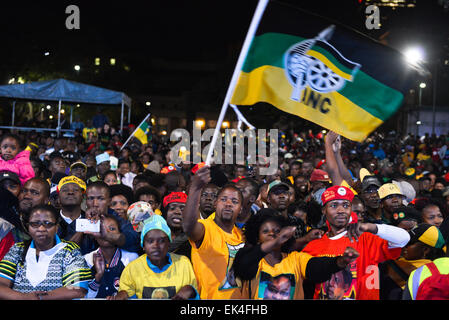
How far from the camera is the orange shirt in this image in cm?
458

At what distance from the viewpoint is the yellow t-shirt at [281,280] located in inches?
174

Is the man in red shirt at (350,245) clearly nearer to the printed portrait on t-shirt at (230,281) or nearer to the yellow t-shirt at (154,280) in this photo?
the printed portrait on t-shirt at (230,281)

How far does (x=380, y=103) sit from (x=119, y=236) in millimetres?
2647

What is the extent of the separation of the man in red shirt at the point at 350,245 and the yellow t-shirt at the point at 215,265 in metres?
0.71

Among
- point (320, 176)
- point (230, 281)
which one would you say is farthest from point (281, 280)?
point (320, 176)

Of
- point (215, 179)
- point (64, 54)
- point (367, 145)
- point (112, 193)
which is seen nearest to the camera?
point (112, 193)

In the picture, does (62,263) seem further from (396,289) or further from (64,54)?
(64,54)

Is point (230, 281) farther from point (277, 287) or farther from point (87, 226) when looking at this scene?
point (87, 226)

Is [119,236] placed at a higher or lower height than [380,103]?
lower

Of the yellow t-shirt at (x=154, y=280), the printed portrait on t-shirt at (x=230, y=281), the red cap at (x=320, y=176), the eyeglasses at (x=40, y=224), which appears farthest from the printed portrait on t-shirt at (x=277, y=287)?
the red cap at (x=320, y=176)

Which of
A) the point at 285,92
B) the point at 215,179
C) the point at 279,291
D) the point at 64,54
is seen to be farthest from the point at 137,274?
the point at 64,54

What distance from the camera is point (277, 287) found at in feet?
14.5

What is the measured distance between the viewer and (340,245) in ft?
15.4

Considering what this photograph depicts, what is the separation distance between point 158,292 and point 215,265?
57 centimetres
